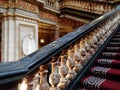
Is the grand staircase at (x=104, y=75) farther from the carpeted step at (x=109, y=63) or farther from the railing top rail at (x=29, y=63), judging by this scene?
the railing top rail at (x=29, y=63)

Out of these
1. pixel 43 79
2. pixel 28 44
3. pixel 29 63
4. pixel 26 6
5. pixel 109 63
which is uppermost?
pixel 26 6

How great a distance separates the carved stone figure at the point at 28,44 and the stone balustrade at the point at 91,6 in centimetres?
259

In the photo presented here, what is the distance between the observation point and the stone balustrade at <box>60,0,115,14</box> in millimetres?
7742

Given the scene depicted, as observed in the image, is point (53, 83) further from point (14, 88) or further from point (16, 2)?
point (16, 2)

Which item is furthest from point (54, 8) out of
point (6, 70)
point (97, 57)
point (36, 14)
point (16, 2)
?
point (6, 70)

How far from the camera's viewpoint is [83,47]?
280 cm

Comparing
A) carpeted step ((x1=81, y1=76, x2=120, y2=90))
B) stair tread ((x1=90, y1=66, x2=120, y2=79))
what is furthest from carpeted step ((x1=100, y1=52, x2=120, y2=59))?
carpeted step ((x1=81, y1=76, x2=120, y2=90))

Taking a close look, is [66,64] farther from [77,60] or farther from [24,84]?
[24,84]

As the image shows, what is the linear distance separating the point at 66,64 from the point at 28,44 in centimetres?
524

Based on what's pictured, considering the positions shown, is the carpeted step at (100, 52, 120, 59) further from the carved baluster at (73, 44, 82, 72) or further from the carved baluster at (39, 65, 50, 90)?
the carved baluster at (39, 65, 50, 90)

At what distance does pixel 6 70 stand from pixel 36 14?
23.6 ft

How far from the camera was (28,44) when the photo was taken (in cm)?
730

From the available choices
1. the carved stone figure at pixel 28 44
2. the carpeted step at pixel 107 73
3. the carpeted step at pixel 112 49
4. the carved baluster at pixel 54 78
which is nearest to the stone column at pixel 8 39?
the carved stone figure at pixel 28 44

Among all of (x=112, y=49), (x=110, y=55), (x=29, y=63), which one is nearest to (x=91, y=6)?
(x=112, y=49)
